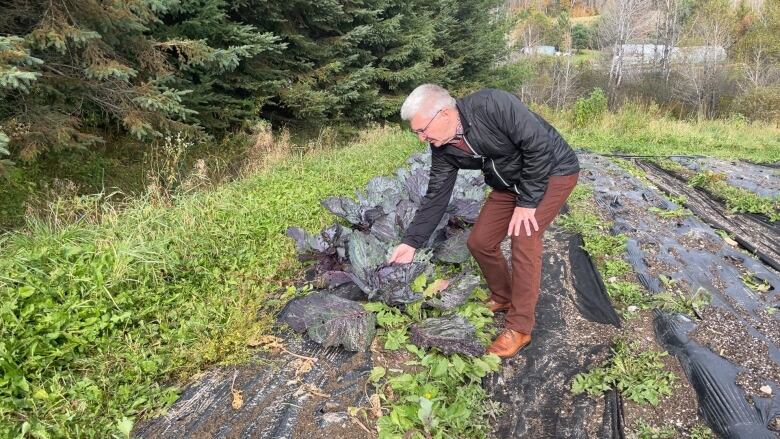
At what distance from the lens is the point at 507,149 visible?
7.07ft

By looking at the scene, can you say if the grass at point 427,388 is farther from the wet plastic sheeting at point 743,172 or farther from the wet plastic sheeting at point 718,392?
the wet plastic sheeting at point 743,172

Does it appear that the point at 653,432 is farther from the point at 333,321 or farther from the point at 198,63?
the point at 198,63

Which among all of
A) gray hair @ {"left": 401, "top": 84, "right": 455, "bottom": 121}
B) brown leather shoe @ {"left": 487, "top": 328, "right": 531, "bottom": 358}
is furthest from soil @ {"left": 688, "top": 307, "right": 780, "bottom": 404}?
gray hair @ {"left": 401, "top": 84, "right": 455, "bottom": 121}

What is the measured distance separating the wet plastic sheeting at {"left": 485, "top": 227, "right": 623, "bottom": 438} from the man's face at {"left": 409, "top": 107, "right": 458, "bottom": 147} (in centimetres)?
124

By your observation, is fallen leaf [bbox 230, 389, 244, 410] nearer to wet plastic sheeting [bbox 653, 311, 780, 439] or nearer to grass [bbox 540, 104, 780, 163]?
wet plastic sheeting [bbox 653, 311, 780, 439]

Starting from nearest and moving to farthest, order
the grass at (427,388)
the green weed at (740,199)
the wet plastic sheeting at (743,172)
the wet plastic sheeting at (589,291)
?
the grass at (427,388), the wet plastic sheeting at (589,291), the green weed at (740,199), the wet plastic sheeting at (743,172)

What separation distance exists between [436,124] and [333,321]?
3.77 ft

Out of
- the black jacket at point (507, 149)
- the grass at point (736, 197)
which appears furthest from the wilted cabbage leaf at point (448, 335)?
the grass at point (736, 197)

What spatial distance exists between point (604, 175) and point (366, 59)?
6.43 metres

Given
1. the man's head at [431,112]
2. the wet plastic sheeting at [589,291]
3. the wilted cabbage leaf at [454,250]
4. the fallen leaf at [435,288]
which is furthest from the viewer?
the wilted cabbage leaf at [454,250]

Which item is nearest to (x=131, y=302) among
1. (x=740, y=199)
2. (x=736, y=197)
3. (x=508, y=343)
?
(x=508, y=343)

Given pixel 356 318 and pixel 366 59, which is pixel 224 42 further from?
pixel 356 318

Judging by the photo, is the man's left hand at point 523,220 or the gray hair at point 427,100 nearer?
the gray hair at point 427,100

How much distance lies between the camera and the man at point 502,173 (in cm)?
206
